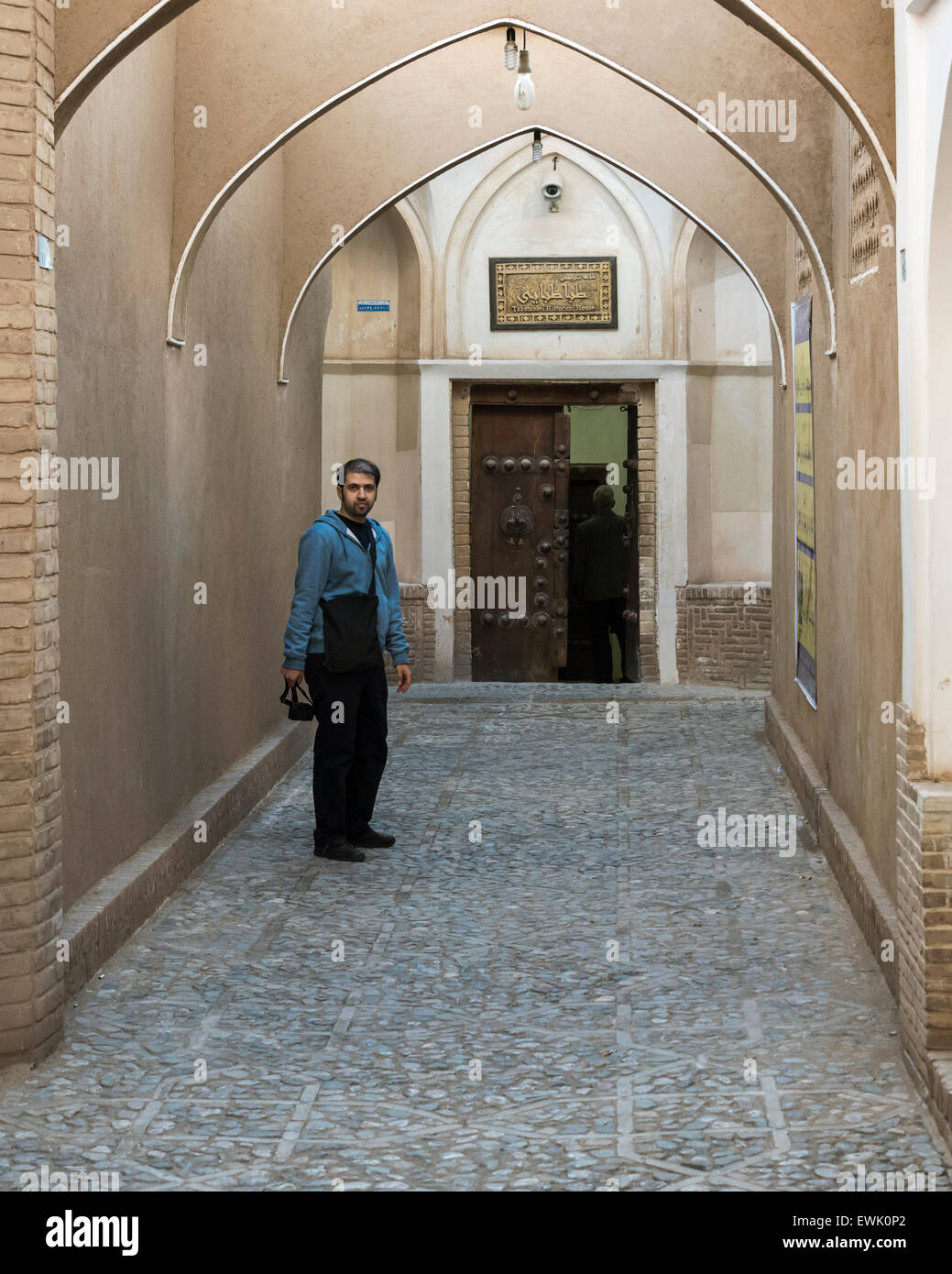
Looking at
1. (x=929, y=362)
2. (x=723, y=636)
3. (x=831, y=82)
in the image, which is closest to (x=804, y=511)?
(x=831, y=82)

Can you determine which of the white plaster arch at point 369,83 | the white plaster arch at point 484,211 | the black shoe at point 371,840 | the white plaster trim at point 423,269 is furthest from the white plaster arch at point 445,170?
the white plaster trim at point 423,269

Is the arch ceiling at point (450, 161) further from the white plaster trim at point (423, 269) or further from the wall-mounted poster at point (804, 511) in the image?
the white plaster trim at point (423, 269)

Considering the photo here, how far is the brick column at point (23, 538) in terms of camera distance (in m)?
4.44

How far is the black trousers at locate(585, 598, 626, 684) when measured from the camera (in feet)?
45.1

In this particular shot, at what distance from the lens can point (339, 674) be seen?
713 cm

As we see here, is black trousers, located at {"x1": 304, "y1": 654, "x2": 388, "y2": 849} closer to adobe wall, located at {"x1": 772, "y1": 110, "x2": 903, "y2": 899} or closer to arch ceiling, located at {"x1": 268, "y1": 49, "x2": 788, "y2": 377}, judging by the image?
adobe wall, located at {"x1": 772, "y1": 110, "x2": 903, "y2": 899}

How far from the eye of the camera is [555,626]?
1395 centimetres

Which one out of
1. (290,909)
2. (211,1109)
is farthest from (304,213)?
(211,1109)

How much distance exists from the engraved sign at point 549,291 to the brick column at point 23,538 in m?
9.18

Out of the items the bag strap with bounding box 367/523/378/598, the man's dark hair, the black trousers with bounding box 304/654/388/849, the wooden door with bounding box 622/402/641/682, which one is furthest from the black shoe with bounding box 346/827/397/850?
the wooden door with bounding box 622/402/641/682

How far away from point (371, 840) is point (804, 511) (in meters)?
2.86

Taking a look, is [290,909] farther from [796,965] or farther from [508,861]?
[796,965]

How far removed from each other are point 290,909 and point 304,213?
15.9 ft

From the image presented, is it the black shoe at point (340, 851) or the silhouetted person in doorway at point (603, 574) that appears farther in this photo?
the silhouetted person in doorway at point (603, 574)
